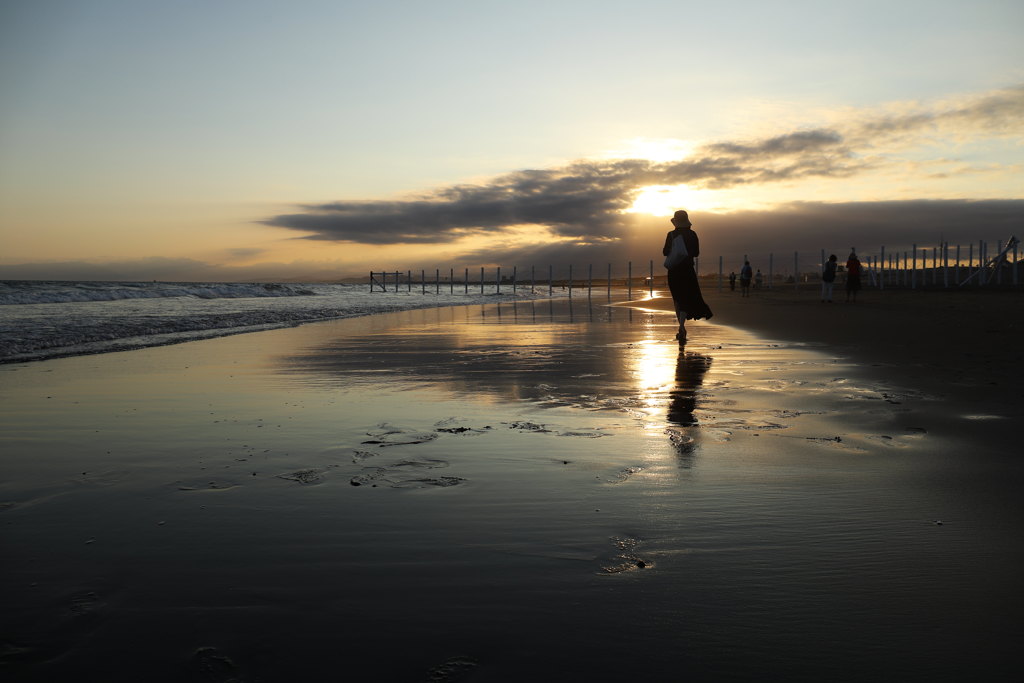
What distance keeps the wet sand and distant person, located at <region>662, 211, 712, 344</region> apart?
642cm

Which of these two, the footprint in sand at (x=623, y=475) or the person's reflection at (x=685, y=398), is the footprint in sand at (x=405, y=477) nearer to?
the footprint in sand at (x=623, y=475)

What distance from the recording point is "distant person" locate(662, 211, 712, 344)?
12.1 metres

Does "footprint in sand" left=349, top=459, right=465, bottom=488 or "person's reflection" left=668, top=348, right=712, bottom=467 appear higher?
"footprint in sand" left=349, top=459, right=465, bottom=488

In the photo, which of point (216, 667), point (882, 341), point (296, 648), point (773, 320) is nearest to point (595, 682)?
point (296, 648)

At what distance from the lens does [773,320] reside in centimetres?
1775

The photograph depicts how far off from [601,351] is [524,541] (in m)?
7.84

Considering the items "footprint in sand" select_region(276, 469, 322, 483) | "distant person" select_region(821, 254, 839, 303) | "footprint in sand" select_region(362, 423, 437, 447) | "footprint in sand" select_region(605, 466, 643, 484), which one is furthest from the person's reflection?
"distant person" select_region(821, 254, 839, 303)

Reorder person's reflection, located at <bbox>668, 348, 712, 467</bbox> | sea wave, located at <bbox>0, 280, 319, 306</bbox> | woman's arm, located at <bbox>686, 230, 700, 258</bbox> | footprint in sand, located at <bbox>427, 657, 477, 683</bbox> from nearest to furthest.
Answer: footprint in sand, located at <bbox>427, 657, 477, 683</bbox>
person's reflection, located at <bbox>668, 348, 712, 467</bbox>
woman's arm, located at <bbox>686, 230, 700, 258</bbox>
sea wave, located at <bbox>0, 280, 319, 306</bbox>

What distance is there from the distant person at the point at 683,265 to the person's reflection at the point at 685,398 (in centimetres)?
241

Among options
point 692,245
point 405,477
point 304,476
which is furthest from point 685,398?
point 692,245

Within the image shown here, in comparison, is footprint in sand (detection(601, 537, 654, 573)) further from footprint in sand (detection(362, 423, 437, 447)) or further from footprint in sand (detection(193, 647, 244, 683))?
footprint in sand (detection(362, 423, 437, 447))

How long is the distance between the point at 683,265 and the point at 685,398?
660cm

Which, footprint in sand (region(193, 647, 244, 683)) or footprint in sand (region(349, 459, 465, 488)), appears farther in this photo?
footprint in sand (region(349, 459, 465, 488))

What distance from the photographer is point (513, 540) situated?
2.65m
